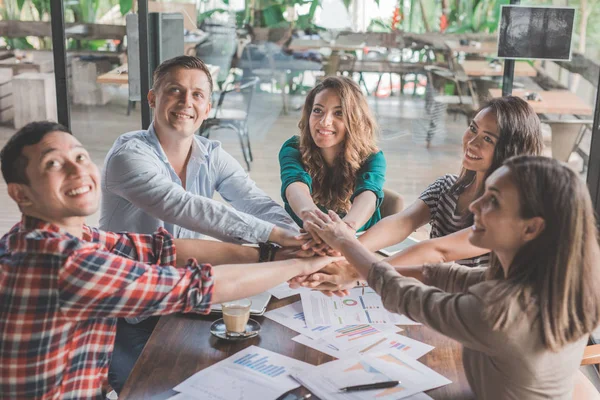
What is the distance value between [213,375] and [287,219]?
0.91m

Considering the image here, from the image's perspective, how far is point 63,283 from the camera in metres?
1.37

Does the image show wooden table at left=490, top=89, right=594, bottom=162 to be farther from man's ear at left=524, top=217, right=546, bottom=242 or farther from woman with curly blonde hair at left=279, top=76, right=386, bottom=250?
man's ear at left=524, top=217, right=546, bottom=242

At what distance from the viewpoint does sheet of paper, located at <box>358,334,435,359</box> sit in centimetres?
171

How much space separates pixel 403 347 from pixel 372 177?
0.97 metres

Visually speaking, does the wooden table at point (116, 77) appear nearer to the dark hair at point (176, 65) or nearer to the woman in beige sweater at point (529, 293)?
the dark hair at point (176, 65)

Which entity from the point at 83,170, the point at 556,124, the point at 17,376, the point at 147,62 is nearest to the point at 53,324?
the point at 17,376

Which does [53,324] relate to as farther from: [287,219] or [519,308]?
[287,219]

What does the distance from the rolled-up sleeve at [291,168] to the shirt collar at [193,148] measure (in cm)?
32

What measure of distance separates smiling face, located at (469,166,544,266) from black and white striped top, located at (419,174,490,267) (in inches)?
32.9

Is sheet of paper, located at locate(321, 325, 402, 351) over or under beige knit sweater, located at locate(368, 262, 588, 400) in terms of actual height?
under

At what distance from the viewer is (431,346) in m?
1.75

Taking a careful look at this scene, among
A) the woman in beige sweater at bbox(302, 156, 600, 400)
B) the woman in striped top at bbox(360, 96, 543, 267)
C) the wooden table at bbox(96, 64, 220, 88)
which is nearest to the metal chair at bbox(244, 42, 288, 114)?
the wooden table at bbox(96, 64, 220, 88)

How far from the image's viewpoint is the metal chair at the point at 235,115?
4137 millimetres

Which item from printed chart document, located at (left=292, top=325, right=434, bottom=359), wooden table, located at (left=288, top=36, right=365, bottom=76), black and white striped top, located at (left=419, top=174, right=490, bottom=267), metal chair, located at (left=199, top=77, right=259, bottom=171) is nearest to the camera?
printed chart document, located at (left=292, top=325, right=434, bottom=359)
